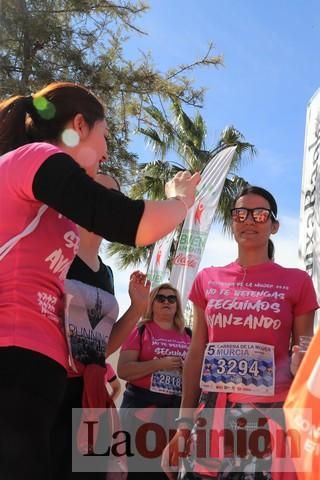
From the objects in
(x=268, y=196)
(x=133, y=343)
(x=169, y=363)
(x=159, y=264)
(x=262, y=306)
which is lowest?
(x=169, y=363)

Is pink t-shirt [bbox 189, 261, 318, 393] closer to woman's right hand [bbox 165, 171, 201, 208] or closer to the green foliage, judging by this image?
woman's right hand [bbox 165, 171, 201, 208]

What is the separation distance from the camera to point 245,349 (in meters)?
2.48

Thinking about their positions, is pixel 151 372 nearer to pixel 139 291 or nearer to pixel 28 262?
pixel 139 291

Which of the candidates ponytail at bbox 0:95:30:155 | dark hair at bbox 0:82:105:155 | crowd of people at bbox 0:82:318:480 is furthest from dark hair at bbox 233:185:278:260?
ponytail at bbox 0:95:30:155

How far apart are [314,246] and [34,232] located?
304 cm

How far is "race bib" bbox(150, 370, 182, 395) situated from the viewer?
165 inches

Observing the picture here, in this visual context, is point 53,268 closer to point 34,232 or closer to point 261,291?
point 34,232

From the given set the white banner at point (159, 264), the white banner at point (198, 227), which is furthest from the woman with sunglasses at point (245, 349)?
the white banner at point (159, 264)

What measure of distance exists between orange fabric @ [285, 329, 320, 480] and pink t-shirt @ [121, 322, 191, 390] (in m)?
2.86

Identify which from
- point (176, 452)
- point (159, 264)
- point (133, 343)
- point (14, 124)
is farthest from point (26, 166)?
point (159, 264)

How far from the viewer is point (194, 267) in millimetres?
9227

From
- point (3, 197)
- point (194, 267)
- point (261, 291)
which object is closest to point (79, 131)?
point (3, 197)

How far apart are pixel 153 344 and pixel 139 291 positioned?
69.5 inches

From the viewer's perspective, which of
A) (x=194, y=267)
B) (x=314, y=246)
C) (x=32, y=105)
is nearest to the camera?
(x=32, y=105)
